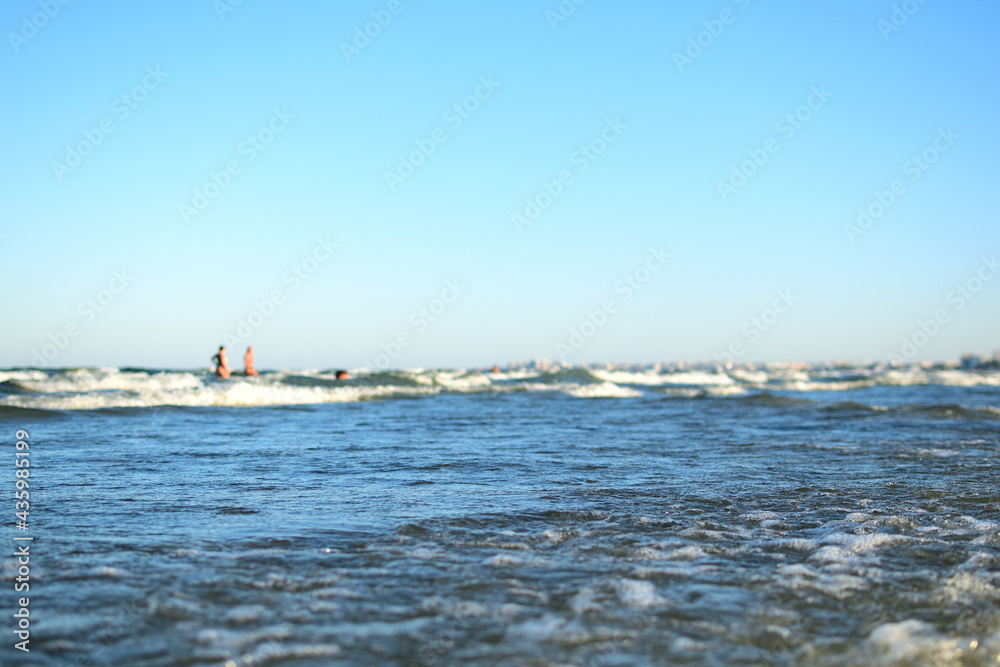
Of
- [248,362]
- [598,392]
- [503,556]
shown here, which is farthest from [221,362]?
[503,556]

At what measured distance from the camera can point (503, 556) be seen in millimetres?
3809

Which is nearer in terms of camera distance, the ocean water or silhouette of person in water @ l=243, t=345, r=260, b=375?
the ocean water

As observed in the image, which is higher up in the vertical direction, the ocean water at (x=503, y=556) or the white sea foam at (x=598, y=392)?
the ocean water at (x=503, y=556)

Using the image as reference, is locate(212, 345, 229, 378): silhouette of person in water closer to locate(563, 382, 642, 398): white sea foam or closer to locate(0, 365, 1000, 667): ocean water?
locate(563, 382, 642, 398): white sea foam

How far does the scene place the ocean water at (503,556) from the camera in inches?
104

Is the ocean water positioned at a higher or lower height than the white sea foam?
higher

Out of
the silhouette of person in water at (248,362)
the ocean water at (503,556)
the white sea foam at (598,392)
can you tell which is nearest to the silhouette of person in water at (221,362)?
the silhouette of person in water at (248,362)

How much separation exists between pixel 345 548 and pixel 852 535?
3001mm

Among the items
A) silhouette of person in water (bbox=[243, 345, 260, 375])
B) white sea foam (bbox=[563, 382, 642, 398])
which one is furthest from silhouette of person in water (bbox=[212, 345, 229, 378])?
white sea foam (bbox=[563, 382, 642, 398])

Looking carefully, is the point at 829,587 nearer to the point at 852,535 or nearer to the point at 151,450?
the point at 852,535

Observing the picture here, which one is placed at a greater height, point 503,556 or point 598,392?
point 503,556

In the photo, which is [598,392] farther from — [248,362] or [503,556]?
[503,556]

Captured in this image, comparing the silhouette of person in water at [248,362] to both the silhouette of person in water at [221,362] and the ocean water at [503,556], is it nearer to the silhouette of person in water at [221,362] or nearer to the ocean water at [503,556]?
the silhouette of person in water at [221,362]

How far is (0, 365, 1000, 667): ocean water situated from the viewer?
8.70 ft
